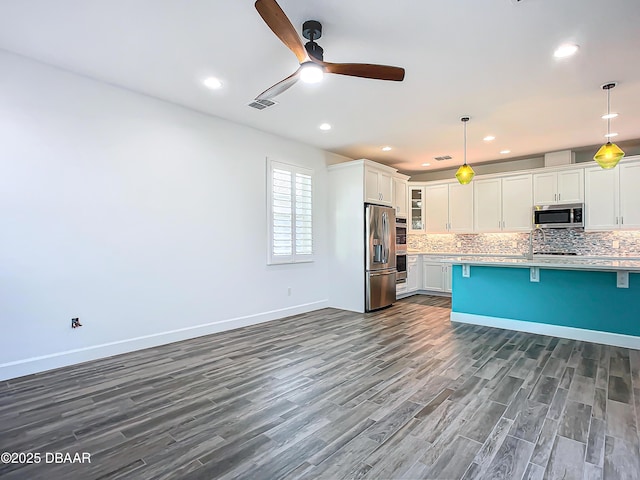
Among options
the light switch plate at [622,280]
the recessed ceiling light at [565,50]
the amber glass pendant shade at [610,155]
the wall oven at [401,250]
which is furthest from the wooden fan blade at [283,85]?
the wall oven at [401,250]

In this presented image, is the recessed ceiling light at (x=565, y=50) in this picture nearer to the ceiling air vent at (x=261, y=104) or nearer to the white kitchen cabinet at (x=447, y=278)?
the ceiling air vent at (x=261, y=104)

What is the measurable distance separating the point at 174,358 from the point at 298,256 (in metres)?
2.59

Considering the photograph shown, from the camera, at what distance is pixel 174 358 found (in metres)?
3.51

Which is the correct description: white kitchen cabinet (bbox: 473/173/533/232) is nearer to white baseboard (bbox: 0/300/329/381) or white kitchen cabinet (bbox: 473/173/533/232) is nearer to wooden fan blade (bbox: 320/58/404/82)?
white baseboard (bbox: 0/300/329/381)

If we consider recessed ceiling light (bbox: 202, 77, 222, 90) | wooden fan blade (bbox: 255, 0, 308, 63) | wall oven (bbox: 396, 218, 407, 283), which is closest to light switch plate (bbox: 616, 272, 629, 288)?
wall oven (bbox: 396, 218, 407, 283)

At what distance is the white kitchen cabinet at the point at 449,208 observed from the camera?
716 centimetres

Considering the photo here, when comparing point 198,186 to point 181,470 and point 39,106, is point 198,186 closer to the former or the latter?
point 39,106

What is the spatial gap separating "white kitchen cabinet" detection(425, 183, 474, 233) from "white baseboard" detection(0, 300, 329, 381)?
4.34 metres

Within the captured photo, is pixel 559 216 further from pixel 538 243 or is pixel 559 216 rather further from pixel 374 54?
pixel 374 54

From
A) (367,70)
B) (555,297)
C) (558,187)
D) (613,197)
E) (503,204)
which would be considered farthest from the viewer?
(503,204)

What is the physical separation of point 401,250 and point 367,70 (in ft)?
15.5

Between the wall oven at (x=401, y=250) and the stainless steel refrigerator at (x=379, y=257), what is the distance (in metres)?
0.44

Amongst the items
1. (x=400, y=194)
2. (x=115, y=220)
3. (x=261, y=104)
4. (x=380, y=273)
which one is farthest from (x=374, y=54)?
(x=400, y=194)

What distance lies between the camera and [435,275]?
735 cm
